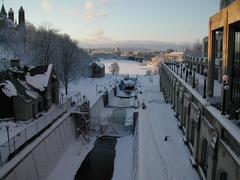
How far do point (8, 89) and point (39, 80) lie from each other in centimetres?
420

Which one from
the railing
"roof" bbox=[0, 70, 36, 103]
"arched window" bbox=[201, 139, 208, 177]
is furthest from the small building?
"arched window" bbox=[201, 139, 208, 177]

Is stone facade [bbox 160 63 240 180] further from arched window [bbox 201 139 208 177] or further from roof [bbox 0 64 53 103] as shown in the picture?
roof [bbox 0 64 53 103]

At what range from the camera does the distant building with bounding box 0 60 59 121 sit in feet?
81.0

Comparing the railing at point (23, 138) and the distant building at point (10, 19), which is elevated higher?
the distant building at point (10, 19)

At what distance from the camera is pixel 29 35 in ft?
221

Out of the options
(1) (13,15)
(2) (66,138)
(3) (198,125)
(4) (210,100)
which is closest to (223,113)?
(4) (210,100)

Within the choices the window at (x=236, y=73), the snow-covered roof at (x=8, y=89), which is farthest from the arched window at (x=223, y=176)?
the snow-covered roof at (x=8, y=89)

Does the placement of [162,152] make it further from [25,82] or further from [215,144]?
[25,82]

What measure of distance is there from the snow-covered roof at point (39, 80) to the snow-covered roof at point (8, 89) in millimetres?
2896

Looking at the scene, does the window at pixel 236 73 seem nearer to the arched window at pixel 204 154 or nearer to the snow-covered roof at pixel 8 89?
the arched window at pixel 204 154

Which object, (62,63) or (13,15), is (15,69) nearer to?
(62,63)

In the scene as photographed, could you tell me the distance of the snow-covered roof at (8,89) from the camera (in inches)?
974

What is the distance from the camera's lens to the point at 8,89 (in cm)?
2503

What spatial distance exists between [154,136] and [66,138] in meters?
8.61
